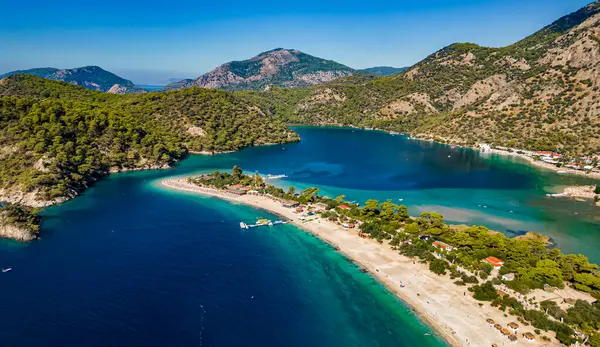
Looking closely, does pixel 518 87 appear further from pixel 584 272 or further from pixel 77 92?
pixel 77 92

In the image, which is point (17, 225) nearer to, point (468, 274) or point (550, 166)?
point (468, 274)

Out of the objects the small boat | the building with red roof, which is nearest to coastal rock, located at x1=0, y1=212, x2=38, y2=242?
the small boat

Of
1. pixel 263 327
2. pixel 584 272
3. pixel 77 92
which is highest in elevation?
pixel 77 92

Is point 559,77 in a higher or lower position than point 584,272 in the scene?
higher

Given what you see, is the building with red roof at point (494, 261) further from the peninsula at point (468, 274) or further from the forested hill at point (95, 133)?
the forested hill at point (95, 133)

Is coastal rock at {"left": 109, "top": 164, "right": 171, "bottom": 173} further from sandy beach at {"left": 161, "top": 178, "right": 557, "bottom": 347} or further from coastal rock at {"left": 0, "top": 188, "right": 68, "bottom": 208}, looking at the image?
sandy beach at {"left": 161, "top": 178, "right": 557, "bottom": 347}

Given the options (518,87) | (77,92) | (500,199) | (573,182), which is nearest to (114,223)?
(500,199)
